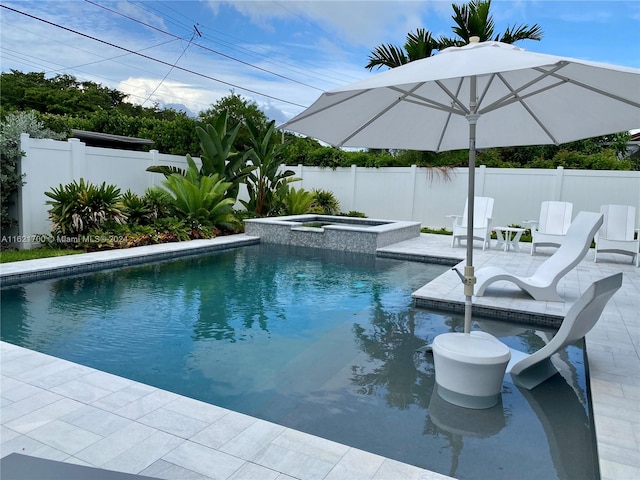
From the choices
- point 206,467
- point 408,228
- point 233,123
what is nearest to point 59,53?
point 233,123

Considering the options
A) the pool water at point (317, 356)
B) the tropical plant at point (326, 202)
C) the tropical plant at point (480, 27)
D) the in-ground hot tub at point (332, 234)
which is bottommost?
the pool water at point (317, 356)

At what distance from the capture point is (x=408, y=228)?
42.5 ft

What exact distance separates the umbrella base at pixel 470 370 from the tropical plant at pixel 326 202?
519 inches

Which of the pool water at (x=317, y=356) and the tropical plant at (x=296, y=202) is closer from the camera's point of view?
the pool water at (x=317, y=356)

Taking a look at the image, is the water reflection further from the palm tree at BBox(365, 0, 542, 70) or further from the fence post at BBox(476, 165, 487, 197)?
the palm tree at BBox(365, 0, 542, 70)

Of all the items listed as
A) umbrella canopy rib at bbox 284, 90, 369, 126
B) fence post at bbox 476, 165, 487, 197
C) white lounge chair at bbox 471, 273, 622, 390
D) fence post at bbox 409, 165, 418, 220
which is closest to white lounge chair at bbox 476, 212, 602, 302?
white lounge chair at bbox 471, 273, 622, 390

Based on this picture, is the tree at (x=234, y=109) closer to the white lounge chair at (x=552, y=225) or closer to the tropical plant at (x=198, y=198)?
the tropical plant at (x=198, y=198)

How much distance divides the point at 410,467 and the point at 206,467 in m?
1.16

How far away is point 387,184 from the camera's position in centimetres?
1630

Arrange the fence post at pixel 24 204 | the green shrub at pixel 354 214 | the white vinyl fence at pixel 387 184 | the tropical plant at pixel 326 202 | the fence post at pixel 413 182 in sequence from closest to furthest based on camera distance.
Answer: the fence post at pixel 24 204 < the white vinyl fence at pixel 387 184 < the fence post at pixel 413 182 < the green shrub at pixel 354 214 < the tropical plant at pixel 326 202

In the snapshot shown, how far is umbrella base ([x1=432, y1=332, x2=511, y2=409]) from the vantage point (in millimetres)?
3570

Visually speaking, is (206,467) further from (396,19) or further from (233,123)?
(233,123)

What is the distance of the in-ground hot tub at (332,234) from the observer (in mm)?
11570

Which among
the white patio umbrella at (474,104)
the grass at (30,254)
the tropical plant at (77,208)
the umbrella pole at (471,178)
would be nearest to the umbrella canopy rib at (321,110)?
the white patio umbrella at (474,104)
